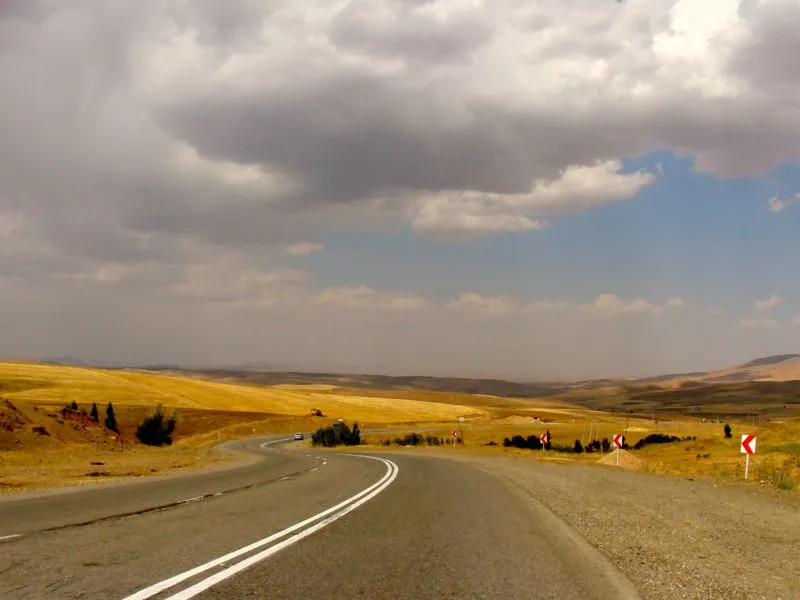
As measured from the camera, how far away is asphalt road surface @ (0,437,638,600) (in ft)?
25.8

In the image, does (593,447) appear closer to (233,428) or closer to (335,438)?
(335,438)

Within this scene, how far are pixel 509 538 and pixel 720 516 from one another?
Answer: 728 centimetres

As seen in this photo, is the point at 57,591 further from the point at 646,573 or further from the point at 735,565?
the point at 735,565

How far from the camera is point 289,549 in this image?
33.8 ft

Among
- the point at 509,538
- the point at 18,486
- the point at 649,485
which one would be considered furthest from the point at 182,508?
the point at 649,485

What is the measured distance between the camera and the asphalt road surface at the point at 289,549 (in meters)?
7.88

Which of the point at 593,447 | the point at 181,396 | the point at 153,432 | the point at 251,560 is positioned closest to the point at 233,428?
the point at 153,432

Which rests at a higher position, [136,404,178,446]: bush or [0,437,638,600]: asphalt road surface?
[0,437,638,600]: asphalt road surface

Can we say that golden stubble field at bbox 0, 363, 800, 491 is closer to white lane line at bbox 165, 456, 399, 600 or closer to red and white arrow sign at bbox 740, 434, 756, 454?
red and white arrow sign at bbox 740, 434, 756, 454

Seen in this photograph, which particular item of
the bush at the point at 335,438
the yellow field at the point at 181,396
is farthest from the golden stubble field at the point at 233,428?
the bush at the point at 335,438

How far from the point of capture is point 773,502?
21.2 m

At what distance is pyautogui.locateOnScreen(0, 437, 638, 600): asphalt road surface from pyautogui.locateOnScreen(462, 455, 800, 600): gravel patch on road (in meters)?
0.61

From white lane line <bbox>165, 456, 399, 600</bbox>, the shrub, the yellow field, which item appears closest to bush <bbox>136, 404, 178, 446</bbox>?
the yellow field

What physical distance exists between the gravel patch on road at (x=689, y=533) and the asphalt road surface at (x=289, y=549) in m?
0.61
